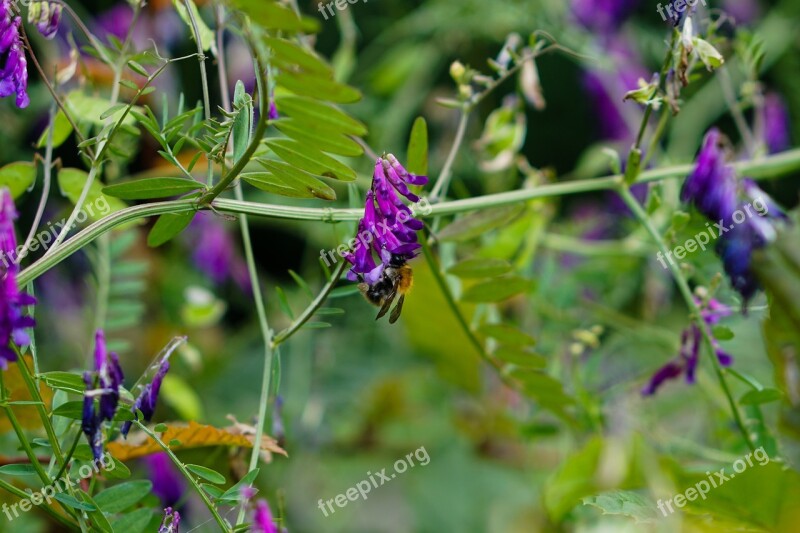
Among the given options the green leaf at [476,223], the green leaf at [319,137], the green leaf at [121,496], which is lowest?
the green leaf at [121,496]

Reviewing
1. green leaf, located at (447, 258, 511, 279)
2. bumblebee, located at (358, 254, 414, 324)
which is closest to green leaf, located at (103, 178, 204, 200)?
bumblebee, located at (358, 254, 414, 324)

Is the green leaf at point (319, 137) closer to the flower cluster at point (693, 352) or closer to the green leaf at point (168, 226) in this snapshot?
the green leaf at point (168, 226)

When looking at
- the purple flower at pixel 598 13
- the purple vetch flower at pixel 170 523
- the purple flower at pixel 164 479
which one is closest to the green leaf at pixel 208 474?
the purple vetch flower at pixel 170 523

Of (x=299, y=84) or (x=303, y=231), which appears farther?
(x=303, y=231)

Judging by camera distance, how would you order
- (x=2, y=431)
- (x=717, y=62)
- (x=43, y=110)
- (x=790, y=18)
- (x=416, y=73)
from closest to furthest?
(x=717, y=62) < (x=2, y=431) < (x=43, y=110) < (x=416, y=73) < (x=790, y=18)

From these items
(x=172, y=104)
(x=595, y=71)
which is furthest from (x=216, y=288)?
(x=595, y=71)

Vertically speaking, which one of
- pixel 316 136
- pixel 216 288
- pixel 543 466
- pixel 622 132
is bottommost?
pixel 543 466

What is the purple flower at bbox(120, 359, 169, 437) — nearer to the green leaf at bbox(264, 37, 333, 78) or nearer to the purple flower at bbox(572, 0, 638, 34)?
the green leaf at bbox(264, 37, 333, 78)

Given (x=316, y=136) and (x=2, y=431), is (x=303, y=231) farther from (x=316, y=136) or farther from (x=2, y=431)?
(x=316, y=136)
